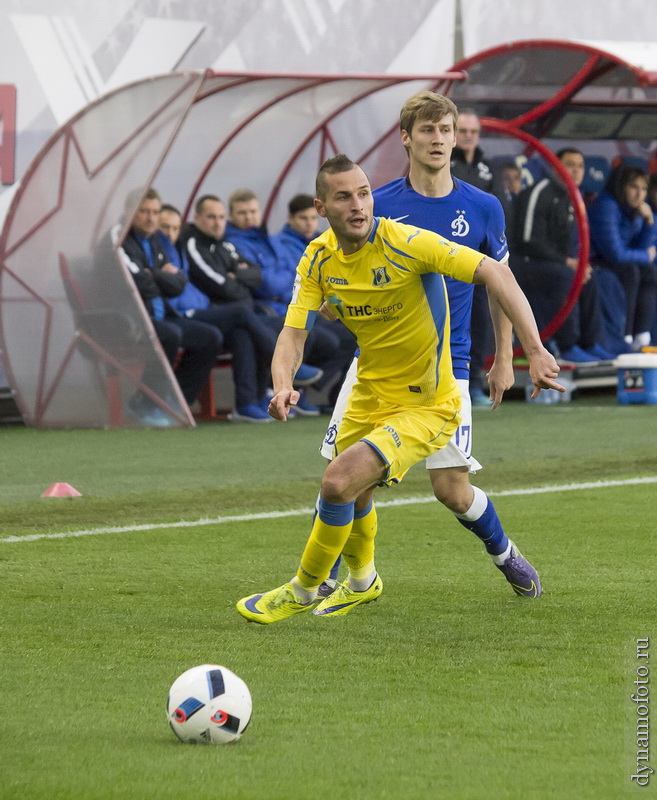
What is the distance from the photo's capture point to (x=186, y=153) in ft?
45.9

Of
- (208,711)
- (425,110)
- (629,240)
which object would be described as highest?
(425,110)

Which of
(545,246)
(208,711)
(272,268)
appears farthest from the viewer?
(545,246)

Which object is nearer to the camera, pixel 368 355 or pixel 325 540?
pixel 325 540

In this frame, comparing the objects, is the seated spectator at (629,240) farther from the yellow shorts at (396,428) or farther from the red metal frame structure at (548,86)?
the yellow shorts at (396,428)

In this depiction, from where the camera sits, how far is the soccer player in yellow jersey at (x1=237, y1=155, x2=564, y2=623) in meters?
5.12

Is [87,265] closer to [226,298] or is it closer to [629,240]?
[226,298]

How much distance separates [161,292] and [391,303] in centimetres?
704

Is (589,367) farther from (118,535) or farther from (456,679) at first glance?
(456,679)

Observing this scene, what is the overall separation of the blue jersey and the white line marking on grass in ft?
7.06

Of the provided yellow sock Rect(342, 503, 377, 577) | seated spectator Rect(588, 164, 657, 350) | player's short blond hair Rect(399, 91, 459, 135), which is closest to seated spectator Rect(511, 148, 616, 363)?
seated spectator Rect(588, 164, 657, 350)
